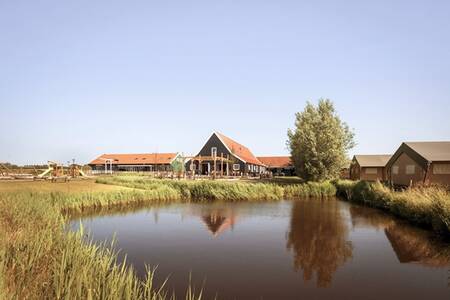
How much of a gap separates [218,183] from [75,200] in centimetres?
1239

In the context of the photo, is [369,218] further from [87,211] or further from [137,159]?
[137,159]

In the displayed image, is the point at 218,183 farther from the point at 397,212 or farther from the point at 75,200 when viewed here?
the point at 397,212

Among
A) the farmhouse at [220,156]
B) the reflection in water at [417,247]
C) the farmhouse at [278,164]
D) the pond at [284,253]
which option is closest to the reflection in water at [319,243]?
the pond at [284,253]

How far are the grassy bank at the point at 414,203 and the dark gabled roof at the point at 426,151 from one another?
16.0 ft

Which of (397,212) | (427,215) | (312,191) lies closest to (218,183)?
(312,191)

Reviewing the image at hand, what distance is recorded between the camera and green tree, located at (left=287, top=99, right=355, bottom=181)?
35.4 meters

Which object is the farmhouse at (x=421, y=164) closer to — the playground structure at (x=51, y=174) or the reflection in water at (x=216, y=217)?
the reflection in water at (x=216, y=217)

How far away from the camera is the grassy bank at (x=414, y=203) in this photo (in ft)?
42.4

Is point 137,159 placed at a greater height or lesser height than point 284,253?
greater

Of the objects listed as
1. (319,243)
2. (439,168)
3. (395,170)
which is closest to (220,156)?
(395,170)

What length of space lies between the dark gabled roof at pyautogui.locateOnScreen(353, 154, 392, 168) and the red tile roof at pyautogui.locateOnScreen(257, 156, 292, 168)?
1809 cm

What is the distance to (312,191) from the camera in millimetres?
30000

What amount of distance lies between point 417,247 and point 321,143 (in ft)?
81.8

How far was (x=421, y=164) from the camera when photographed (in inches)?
1046
